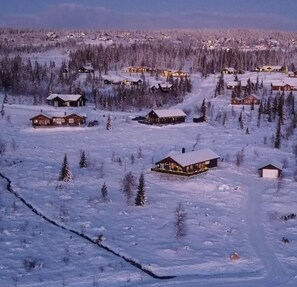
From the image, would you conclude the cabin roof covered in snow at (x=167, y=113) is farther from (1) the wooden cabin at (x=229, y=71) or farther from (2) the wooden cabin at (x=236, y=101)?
(1) the wooden cabin at (x=229, y=71)

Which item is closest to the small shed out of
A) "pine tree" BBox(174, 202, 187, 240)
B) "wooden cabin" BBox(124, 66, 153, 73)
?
"pine tree" BBox(174, 202, 187, 240)

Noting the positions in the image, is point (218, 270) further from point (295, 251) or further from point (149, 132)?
point (149, 132)

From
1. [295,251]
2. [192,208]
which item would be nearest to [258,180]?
[192,208]

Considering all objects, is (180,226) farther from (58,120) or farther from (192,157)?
(58,120)

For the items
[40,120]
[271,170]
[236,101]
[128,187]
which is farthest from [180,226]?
[236,101]

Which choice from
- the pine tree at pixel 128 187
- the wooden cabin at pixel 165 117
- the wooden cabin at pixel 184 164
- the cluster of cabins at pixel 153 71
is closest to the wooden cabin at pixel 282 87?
the cluster of cabins at pixel 153 71

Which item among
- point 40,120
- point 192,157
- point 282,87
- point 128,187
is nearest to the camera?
point 128,187
